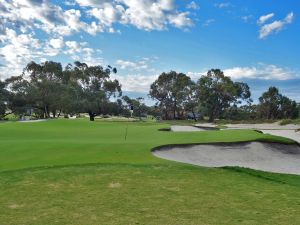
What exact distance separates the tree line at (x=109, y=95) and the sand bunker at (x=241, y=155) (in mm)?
68000

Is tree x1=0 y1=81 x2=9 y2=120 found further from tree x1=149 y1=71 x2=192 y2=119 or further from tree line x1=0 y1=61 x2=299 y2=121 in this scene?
tree x1=149 y1=71 x2=192 y2=119

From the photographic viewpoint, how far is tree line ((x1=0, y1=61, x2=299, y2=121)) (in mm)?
98625

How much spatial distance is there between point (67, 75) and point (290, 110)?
70.6 metres

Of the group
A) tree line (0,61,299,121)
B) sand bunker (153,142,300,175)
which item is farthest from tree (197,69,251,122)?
sand bunker (153,142,300,175)

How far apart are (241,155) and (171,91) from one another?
107 m


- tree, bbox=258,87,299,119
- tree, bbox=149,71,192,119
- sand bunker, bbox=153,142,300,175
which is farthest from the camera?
tree, bbox=149,71,192,119

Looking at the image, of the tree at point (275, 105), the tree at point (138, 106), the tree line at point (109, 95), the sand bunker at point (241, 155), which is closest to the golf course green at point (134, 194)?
the sand bunker at point (241, 155)

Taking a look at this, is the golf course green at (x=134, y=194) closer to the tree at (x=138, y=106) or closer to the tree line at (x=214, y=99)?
the tree line at (x=214, y=99)

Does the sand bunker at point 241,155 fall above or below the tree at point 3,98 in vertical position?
below

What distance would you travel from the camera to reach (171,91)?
128 meters

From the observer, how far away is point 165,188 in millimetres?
10891

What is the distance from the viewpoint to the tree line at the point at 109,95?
9862cm

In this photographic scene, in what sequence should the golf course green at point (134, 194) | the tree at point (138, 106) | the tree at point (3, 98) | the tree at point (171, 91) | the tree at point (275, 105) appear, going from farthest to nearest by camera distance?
1. the tree at point (138, 106)
2. the tree at point (171, 91)
3. the tree at point (275, 105)
4. the tree at point (3, 98)
5. the golf course green at point (134, 194)

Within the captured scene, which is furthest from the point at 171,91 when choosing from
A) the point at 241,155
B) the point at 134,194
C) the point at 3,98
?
the point at 134,194
